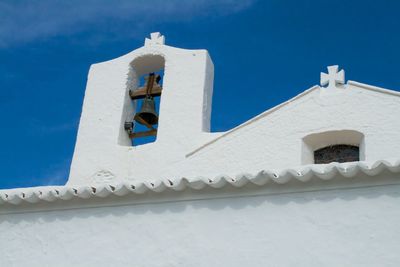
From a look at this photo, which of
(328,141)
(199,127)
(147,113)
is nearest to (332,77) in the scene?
(328,141)

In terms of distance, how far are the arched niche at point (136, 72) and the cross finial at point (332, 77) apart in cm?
→ 263

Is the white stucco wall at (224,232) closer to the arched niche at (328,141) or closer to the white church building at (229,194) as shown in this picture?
the white church building at (229,194)

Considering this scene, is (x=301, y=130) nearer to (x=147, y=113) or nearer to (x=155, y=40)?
(x=147, y=113)

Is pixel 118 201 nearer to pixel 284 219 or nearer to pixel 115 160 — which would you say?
pixel 284 219

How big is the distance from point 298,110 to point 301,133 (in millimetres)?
381

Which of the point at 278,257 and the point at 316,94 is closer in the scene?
the point at 278,257

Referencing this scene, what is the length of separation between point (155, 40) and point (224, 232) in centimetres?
504

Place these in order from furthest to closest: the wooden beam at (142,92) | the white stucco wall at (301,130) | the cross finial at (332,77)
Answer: the wooden beam at (142,92) < the cross finial at (332,77) < the white stucco wall at (301,130)

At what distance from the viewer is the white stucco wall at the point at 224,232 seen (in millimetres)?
6461

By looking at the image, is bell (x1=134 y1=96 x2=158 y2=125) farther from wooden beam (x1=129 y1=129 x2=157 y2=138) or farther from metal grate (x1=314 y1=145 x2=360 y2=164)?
metal grate (x1=314 y1=145 x2=360 y2=164)

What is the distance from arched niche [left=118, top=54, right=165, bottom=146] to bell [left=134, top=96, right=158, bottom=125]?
0.52 feet

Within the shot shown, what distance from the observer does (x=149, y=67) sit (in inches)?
445

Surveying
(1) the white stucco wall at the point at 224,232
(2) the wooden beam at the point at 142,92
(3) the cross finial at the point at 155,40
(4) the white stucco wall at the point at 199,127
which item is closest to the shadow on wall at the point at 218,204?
(1) the white stucco wall at the point at 224,232

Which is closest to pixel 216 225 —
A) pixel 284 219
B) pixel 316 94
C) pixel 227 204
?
pixel 227 204
